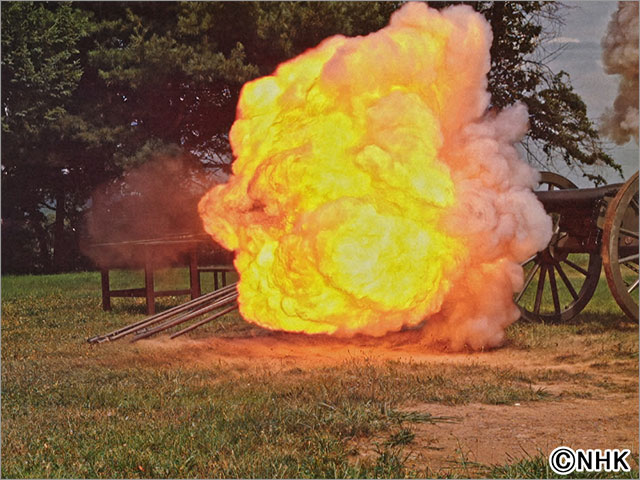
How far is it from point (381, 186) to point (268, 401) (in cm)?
281

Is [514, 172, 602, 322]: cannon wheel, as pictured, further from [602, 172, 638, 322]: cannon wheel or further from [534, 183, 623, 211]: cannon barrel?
[602, 172, 638, 322]: cannon wheel

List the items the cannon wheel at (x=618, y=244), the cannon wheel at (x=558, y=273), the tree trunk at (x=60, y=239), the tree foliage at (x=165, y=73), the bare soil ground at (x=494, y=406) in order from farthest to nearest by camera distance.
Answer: the tree trunk at (x=60, y=239), the tree foliage at (x=165, y=73), the cannon wheel at (x=558, y=273), the cannon wheel at (x=618, y=244), the bare soil ground at (x=494, y=406)

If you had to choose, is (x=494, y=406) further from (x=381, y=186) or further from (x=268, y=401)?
(x=381, y=186)

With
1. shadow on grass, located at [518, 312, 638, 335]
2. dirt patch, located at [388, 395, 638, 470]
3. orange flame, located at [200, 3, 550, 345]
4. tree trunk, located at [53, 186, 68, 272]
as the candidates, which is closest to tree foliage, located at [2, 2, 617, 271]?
tree trunk, located at [53, 186, 68, 272]

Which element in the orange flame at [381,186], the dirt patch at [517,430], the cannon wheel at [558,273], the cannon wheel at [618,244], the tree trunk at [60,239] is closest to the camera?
the dirt patch at [517,430]

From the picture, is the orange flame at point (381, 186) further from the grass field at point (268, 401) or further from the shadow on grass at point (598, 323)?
the shadow on grass at point (598, 323)

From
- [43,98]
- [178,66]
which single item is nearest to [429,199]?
[178,66]

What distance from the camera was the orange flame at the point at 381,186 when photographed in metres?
8.03

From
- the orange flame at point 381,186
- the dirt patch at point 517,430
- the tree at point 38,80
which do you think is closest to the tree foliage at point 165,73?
the tree at point 38,80

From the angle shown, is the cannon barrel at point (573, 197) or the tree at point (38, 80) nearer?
the cannon barrel at point (573, 197)

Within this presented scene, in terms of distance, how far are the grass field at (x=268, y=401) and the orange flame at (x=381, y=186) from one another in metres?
0.76

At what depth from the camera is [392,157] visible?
8.02 meters

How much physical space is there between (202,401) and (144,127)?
1546cm

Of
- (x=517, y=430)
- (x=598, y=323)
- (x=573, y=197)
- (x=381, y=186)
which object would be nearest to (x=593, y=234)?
(x=573, y=197)
